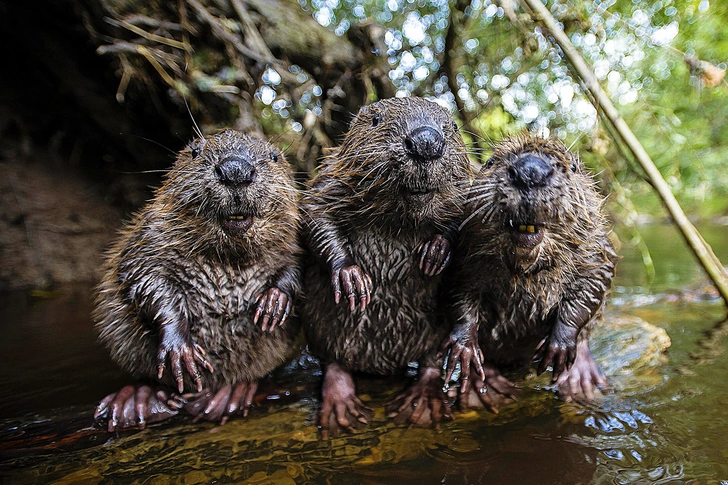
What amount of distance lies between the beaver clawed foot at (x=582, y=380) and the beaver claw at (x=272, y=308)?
4.53 feet

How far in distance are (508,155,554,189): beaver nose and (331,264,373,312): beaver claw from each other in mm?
818

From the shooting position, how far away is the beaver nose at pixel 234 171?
2.13 metres

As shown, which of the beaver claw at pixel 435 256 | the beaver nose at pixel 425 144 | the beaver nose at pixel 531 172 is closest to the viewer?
the beaver nose at pixel 531 172

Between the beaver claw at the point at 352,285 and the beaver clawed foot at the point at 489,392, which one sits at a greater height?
the beaver claw at the point at 352,285

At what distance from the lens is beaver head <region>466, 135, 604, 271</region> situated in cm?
186

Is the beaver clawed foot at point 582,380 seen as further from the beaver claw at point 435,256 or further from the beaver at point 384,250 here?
the beaver claw at point 435,256

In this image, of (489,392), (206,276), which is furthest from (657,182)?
(206,276)

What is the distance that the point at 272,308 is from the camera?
232cm

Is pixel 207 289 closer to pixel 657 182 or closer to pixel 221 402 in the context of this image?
pixel 221 402

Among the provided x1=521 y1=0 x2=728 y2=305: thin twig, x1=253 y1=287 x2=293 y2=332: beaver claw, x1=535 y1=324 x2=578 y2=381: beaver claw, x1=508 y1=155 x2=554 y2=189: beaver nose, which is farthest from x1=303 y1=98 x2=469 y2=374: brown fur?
x1=521 y1=0 x2=728 y2=305: thin twig

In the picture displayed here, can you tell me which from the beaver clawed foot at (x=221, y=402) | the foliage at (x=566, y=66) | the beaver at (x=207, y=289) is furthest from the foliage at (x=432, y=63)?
the beaver clawed foot at (x=221, y=402)

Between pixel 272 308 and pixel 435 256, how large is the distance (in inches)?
Result: 31.8

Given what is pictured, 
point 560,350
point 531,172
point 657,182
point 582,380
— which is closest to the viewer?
point 531,172

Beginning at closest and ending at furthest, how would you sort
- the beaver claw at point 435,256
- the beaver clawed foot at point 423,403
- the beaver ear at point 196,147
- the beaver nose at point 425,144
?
the beaver nose at point 425,144
the beaver clawed foot at point 423,403
the beaver claw at point 435,256
the beaver ear at point 196,147
